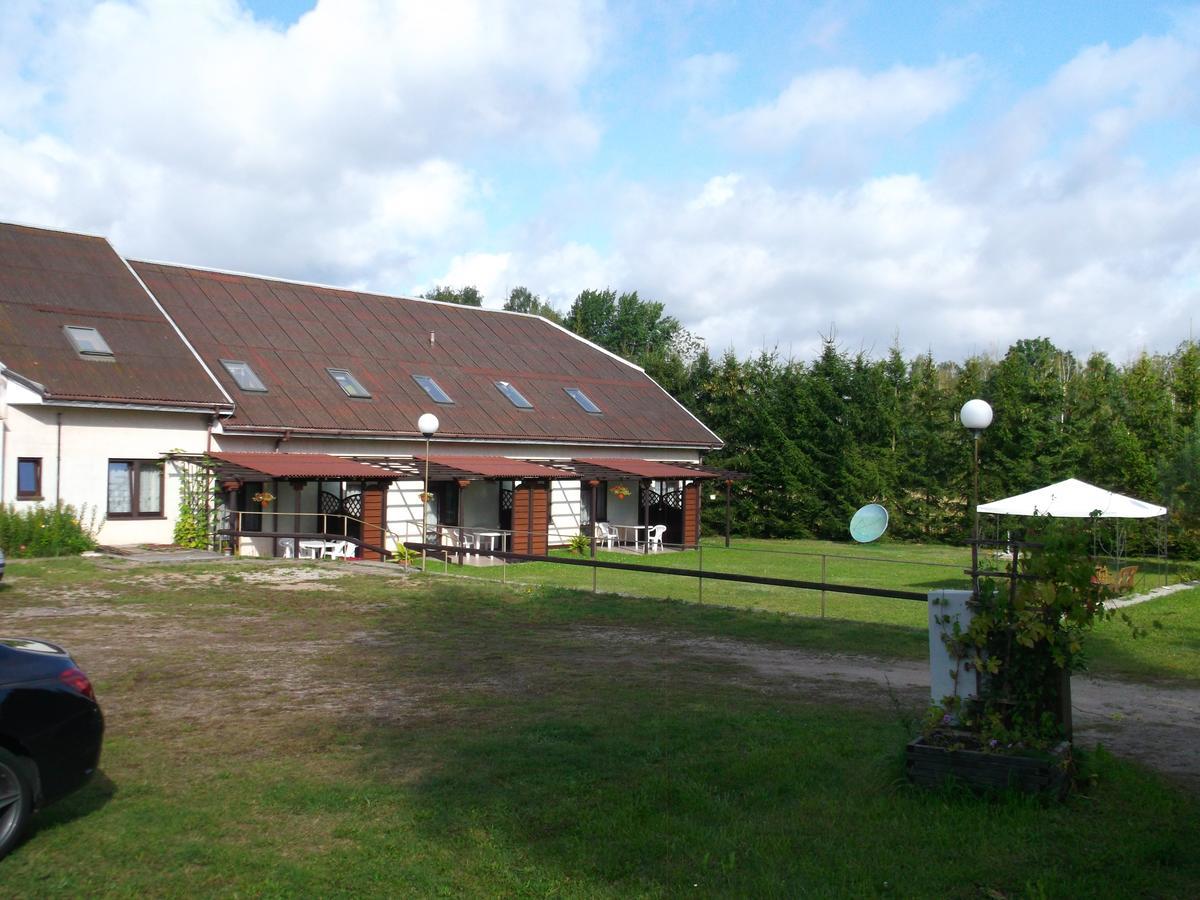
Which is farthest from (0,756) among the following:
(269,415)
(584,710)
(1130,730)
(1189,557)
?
(1189,557)

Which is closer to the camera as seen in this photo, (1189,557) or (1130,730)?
(1130,730)

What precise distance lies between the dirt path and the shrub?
1240cm

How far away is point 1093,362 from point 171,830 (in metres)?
40.4

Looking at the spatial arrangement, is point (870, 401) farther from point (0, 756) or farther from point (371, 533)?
point (0, 756)

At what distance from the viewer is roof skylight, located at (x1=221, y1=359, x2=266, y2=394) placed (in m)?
25.6

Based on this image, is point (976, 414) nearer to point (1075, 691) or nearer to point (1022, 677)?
point (1075, 691)

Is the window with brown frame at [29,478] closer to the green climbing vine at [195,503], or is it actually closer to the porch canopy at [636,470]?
the green climbing vine at [195,503]

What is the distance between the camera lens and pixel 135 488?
23.0 meters

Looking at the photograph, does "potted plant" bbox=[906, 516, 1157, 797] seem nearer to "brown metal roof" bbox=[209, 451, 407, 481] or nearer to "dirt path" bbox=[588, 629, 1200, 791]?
"dirt path" bbox=[588, 629, 1200, 791]

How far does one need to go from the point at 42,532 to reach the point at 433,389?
1158 cm

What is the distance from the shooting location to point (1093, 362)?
40250mm

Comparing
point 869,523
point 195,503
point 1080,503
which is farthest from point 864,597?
point 869,523

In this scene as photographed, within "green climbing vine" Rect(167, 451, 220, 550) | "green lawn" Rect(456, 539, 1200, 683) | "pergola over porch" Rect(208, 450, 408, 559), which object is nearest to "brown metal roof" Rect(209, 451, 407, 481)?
"pergola over porch" Rect(208, 450, 408, 559)

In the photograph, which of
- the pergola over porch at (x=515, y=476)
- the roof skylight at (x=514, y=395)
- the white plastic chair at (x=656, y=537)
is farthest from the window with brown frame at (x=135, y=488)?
the white plastic chair at (x=656, y=537)
